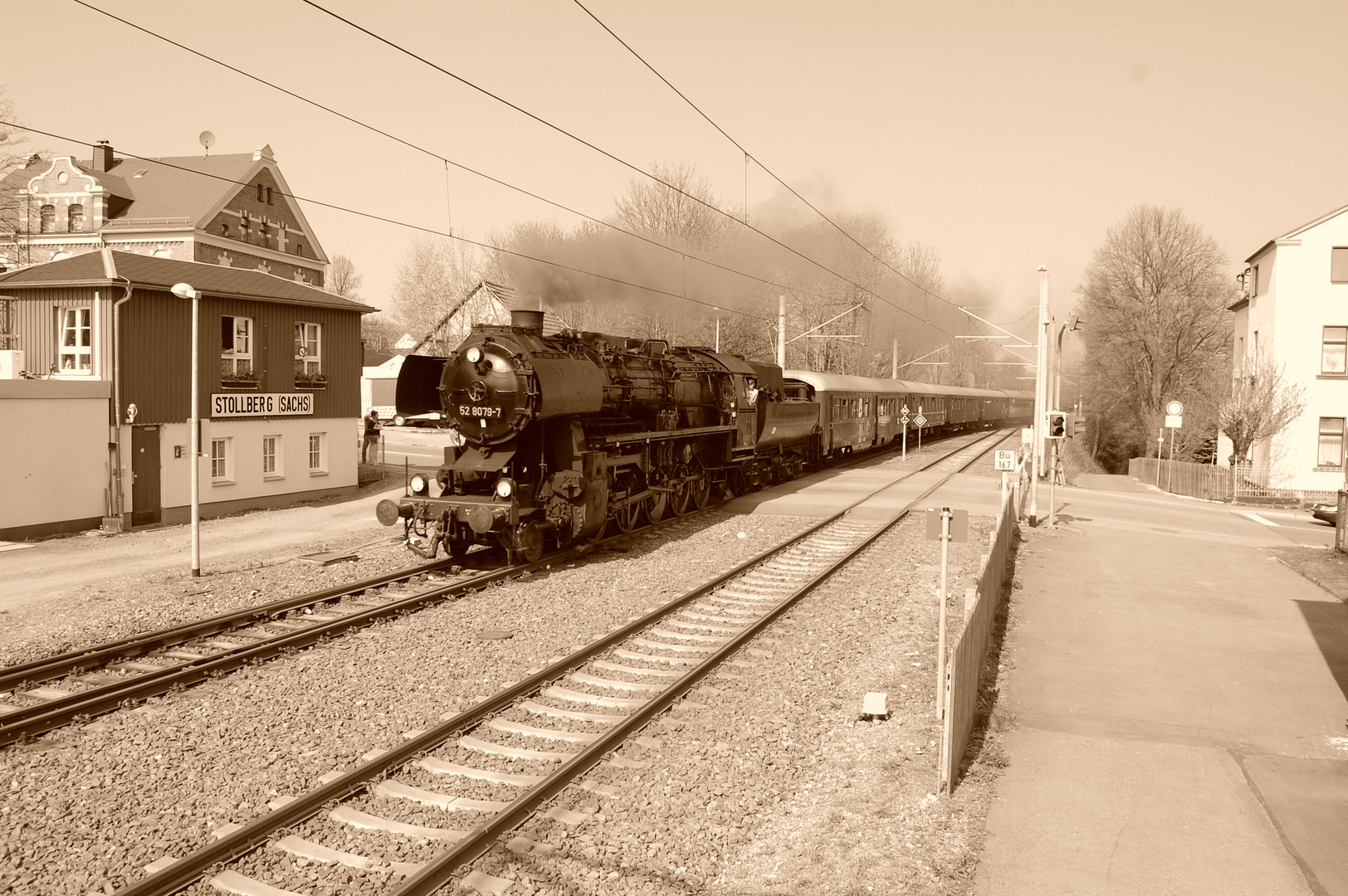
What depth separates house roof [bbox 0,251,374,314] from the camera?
1886cm

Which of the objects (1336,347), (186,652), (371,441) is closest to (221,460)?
(371,441)

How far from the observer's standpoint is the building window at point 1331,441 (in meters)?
29.7

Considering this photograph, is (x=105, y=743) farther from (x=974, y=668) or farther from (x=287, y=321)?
(x=287, y=321)

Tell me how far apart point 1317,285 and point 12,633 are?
33.3 meters

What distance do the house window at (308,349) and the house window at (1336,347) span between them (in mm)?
28657

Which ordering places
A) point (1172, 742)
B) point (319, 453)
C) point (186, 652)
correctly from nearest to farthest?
point (1172, 742) → point (186, 652) → point (319, 453)

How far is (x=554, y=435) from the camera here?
1402cm

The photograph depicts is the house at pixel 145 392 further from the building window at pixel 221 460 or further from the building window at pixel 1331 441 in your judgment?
the building window at pixel 1331 441

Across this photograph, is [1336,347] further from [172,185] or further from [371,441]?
[172,185]

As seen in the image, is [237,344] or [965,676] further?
[237,344]

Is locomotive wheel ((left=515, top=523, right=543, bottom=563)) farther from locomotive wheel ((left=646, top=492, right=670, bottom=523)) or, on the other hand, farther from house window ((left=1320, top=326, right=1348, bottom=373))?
house window ((left=1320, top=326, right=1348, bottom=373))

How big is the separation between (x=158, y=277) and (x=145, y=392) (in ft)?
7.97

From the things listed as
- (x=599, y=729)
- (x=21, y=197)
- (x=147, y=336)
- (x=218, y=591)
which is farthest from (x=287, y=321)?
(x=21, y=197)

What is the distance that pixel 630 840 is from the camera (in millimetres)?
5832
